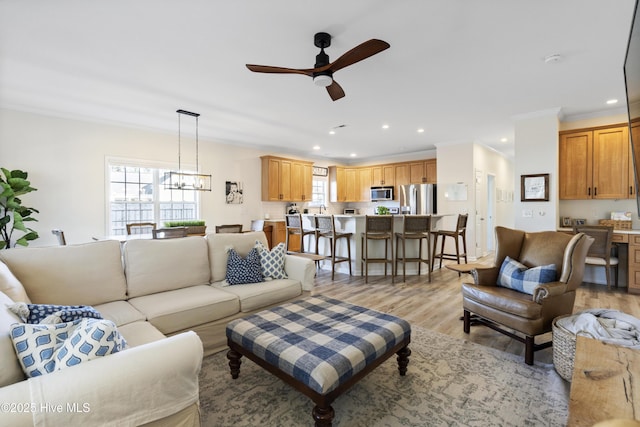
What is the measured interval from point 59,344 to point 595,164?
6.36m

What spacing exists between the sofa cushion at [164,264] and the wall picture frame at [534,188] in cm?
478

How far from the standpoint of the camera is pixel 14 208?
12.4 ft

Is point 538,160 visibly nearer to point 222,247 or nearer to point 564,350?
point 564,350

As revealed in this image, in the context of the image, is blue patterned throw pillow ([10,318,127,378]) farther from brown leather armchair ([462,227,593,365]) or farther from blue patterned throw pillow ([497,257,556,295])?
blue patterned throw pillow ([497,257,556,295])

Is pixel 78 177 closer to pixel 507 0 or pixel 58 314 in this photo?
pixel 58 314

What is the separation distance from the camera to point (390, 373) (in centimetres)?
220

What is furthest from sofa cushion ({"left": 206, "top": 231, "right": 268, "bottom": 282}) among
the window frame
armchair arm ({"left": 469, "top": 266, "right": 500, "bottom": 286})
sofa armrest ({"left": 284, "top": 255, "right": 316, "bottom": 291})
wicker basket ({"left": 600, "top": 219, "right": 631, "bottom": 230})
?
wicker basket ({"left": 600, "top": 219, "right": 631, "bottom": 230})

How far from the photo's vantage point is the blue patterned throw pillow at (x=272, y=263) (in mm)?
3111

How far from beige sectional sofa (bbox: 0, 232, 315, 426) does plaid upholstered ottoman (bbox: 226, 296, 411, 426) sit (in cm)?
48

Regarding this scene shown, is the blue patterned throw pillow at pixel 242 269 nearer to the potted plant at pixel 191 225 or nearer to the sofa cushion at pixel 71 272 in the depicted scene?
the sofa cushion at pixel 71 272

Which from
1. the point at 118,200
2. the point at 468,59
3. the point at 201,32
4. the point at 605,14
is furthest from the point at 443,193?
the point at 118,200

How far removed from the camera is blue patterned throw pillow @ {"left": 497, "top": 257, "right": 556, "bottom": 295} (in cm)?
252

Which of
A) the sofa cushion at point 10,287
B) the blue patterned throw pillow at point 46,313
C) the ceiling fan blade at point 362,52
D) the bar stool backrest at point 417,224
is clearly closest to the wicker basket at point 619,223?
the bar stool backrest at point 417,224

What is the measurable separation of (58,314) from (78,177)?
4.21 metres
